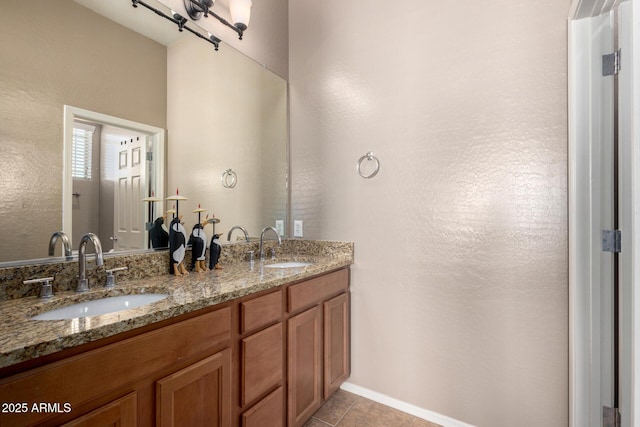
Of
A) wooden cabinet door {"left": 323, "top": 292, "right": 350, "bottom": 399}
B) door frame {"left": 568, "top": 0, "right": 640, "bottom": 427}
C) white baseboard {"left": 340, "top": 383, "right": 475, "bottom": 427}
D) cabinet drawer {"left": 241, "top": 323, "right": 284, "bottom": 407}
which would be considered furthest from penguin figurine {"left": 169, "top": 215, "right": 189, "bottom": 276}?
door frame {"left": 568, "top": 0, "right": 640, "bottom": 427}

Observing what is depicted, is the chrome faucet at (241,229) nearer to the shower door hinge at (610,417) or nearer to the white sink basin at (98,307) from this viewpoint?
the white sink basin at (98,307)

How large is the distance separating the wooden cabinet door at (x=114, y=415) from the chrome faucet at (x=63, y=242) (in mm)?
674

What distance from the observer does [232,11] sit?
1.81m

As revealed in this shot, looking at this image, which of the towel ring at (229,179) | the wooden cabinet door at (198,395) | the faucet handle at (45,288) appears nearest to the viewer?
the wooden cabinet door at (198,395)

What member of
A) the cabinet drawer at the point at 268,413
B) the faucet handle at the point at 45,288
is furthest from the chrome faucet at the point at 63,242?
the cabinet drawer at the point at 268,413

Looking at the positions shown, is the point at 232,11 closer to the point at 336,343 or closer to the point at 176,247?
the point at 176,247

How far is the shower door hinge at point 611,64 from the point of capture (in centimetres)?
124

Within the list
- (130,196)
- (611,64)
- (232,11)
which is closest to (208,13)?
(232,11)

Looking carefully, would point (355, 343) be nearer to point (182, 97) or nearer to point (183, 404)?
point (183, 404)

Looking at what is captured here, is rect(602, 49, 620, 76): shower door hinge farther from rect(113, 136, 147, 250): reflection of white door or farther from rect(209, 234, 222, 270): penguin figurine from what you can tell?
rect(113, 136, 147, 250): reflection of white door

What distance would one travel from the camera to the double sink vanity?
717 millimetres

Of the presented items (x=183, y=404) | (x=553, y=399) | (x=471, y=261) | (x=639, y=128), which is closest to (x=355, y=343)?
(x=471, y=261)

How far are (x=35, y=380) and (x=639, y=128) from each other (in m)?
1.62

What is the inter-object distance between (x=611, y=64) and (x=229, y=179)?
6.35ft
